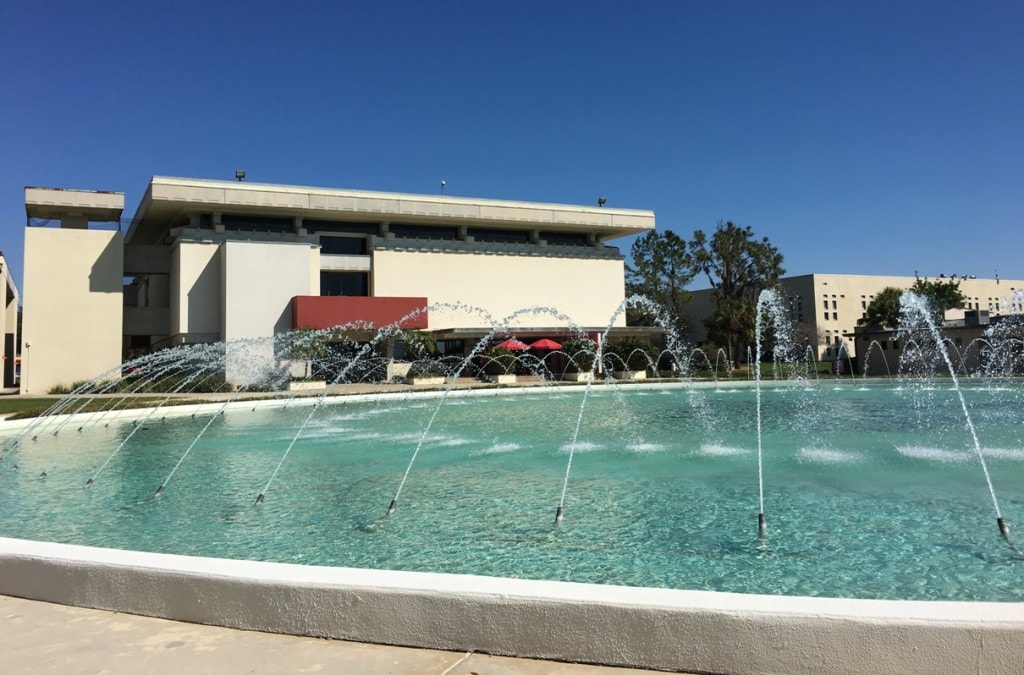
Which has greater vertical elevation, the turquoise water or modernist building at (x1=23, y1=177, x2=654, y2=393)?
modernist building at (x1=23, y1=177, x2=654, y2=393)

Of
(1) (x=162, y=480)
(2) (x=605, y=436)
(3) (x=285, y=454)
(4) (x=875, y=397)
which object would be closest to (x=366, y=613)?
(1) (x=162, y=480)

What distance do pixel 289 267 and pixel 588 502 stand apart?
35.5 m

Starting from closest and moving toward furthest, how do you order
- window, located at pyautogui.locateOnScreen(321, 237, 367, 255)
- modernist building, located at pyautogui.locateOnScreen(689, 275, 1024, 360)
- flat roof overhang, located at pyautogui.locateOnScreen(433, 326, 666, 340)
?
flat roof overhang, located at pyautogui.locateOnScreen(433, 326, 666, 340) < window, located at pyautogui.locateOnScreen(321, 237, 367, 255) < modernist building, located at pyautogui.locateOnScreen(689, 275, 1024, 360)

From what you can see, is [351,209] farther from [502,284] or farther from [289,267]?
[502,284]

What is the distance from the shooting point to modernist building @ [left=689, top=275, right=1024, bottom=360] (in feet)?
273

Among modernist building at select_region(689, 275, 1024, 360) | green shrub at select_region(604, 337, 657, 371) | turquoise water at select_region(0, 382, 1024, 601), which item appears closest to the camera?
turquoise water at select_region(0, 382, 1024, 601)

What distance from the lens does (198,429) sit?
60.5 ft

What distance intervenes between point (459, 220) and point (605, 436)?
3413 centimetres

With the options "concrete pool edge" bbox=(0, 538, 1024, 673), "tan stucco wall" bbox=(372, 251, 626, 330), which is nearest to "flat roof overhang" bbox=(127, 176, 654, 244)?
"tan stucco wall" bbox=(372, 251, 626, 330)

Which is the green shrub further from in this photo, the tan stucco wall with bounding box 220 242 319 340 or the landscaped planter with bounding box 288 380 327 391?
the tan stucco wall with bounding box 220 242 319 340

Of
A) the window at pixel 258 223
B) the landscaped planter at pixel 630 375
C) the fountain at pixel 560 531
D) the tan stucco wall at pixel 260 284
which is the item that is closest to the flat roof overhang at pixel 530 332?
the landscaped planter at pixel 630 375

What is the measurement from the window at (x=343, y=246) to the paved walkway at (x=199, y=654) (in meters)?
42.3

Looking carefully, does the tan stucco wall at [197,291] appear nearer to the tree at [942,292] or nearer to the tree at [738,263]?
the tree at [738,263]

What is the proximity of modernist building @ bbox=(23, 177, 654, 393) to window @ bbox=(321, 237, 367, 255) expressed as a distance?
0.07m
